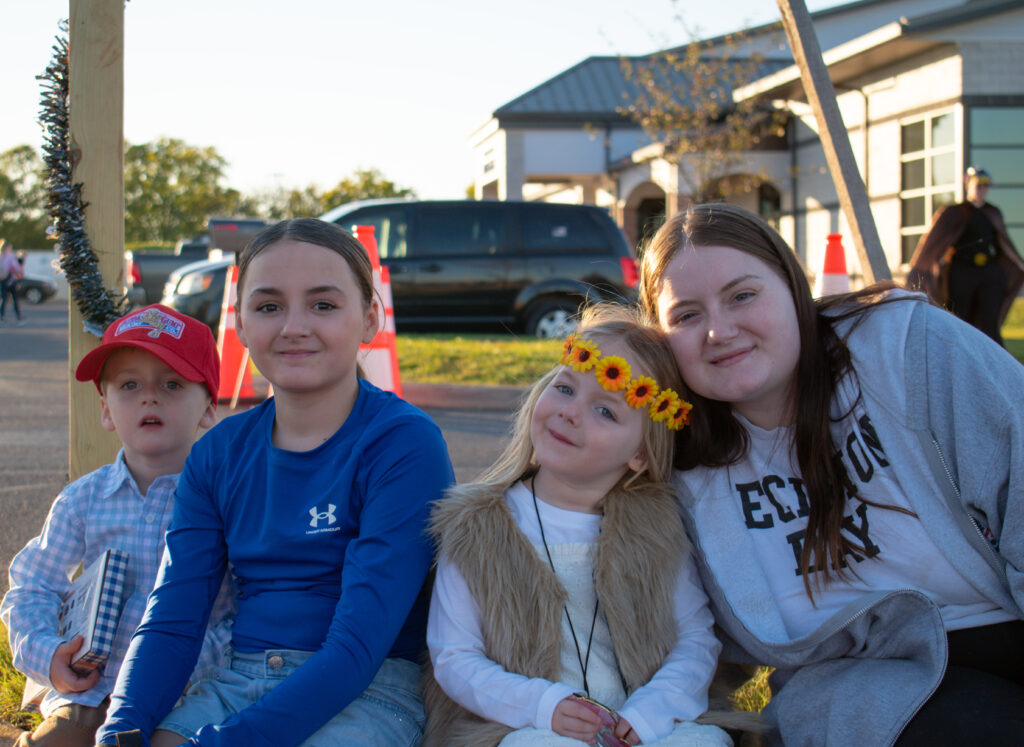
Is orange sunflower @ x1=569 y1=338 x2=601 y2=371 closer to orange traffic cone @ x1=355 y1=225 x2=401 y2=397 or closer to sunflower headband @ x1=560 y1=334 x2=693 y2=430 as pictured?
sunflower headband @ x1=560 y1=334 x2=693 y2=430

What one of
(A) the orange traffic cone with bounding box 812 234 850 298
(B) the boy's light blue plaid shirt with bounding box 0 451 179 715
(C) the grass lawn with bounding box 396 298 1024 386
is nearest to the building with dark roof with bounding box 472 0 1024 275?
(C) the grass lawn with bounding box 396 298 1024 386

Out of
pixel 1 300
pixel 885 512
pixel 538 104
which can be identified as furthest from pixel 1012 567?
pixel 1 300

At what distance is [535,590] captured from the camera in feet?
7.42

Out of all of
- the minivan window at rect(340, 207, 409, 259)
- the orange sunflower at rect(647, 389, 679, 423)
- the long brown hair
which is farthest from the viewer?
the minivan window at rect(340, 207, 409, 259)

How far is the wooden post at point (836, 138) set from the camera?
3.56 meters

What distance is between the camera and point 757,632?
7.36 feet

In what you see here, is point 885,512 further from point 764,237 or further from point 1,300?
point 1,300

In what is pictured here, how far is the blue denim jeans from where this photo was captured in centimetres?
220

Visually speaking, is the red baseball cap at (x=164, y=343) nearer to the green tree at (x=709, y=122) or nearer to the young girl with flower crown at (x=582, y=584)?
the young girl with flower crown at (x=582, y=584)

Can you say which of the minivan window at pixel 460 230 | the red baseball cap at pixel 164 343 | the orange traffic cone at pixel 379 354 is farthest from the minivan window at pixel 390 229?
the red baseball cap at pixel 164 343

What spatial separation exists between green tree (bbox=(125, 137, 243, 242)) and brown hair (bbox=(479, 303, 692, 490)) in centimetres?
6523

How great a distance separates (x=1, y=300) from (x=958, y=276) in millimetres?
26370

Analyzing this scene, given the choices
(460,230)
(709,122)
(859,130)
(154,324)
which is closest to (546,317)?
(460,230)

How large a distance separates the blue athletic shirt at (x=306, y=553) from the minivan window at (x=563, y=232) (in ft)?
34.6
